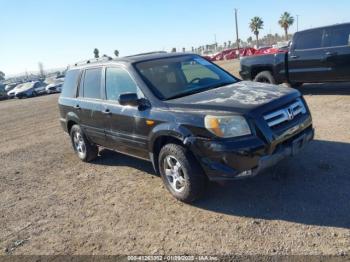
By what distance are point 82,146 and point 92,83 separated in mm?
1464

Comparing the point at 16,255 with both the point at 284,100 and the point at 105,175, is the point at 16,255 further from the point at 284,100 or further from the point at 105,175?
the point at 284,100

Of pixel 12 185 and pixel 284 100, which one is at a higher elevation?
pixel 284 100

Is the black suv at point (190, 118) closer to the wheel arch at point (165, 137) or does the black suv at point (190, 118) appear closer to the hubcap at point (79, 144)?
the wheel arch at point (165, 137)

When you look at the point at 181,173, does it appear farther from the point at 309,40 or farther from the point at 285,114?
the point at 309,40

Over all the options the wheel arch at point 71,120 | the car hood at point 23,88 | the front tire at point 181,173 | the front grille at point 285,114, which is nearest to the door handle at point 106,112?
the wheel arch at point 71,120

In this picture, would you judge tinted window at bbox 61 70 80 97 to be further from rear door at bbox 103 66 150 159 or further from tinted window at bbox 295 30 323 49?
tinted window at bbox 295 30 323 49

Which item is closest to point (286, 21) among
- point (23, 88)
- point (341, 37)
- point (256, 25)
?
point (256, 25)

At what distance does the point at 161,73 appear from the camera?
532cm

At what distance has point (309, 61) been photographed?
1038cm

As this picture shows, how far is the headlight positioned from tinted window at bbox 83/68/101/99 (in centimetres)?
257

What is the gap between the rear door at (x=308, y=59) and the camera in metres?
10.1

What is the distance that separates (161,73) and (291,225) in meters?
2.72

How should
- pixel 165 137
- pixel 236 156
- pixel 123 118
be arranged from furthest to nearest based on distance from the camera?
pixel 123 118 < pixel 165 137 < pixel 236 156

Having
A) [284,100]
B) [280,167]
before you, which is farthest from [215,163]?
[280,167]
